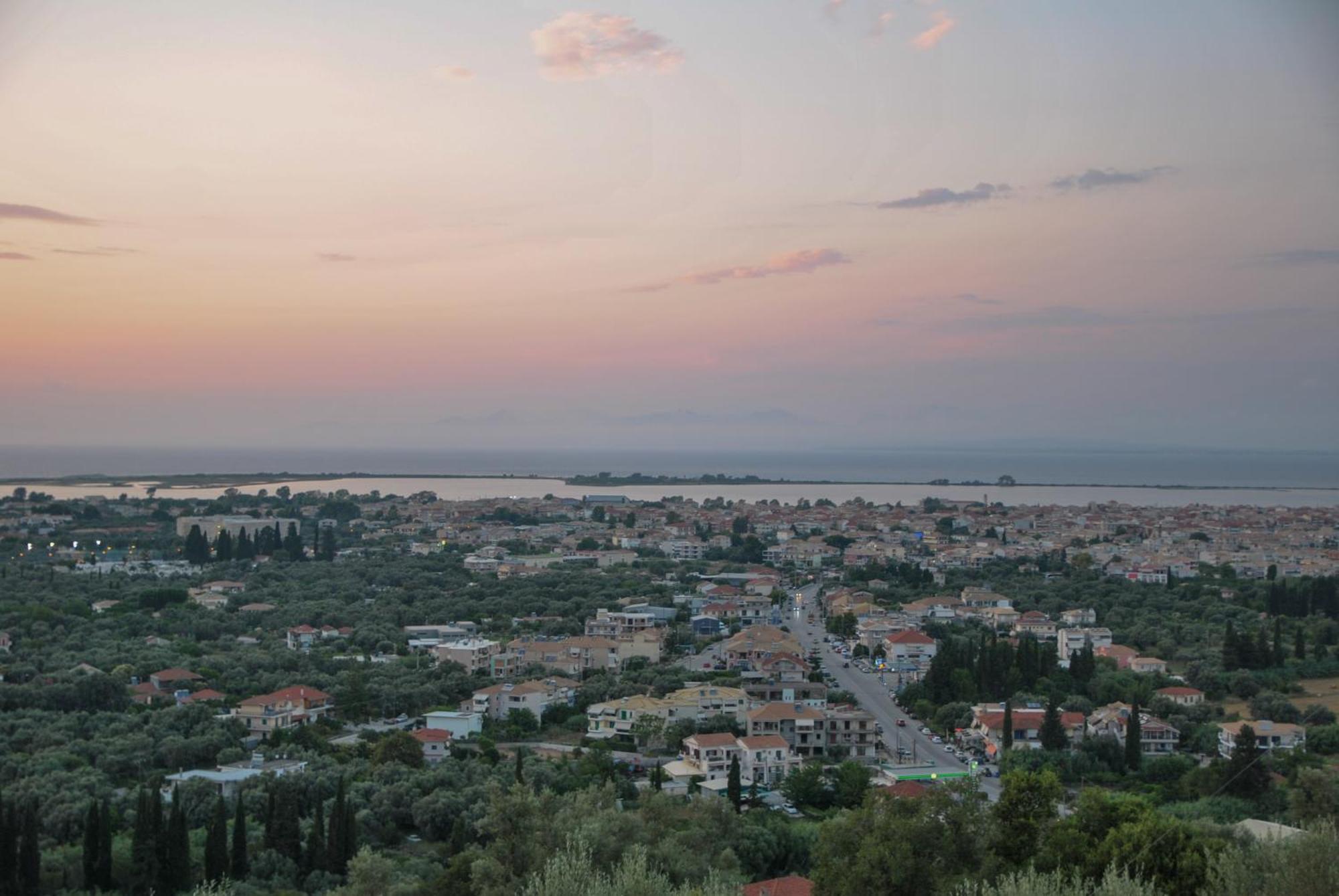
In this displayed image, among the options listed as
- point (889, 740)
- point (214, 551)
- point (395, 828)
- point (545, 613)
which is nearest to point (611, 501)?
point (214, 551)

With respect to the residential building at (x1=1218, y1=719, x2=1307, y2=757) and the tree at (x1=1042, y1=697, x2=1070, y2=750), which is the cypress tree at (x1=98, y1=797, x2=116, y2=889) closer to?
the tree at (x1=1042, y1=697, x2=1070, y2=750)

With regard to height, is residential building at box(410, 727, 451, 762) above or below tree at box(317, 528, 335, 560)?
below

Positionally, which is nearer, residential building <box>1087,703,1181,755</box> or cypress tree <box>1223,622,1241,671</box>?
residential building <box>1087,703,1181,755</box>

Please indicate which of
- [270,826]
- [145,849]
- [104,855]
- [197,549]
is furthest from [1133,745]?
[197,549]

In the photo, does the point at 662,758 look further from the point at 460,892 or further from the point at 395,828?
the point at 460,892

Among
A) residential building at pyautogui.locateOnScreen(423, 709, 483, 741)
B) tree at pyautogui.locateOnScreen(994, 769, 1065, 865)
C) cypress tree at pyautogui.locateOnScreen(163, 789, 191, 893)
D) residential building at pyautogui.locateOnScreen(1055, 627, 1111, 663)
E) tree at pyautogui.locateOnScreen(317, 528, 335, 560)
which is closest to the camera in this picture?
tree at pyautogui.locateOnScreen(994, 769, 1065, 865)

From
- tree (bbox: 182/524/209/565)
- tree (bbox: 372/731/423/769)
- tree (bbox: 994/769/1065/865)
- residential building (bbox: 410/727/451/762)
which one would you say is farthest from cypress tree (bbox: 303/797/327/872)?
tree (bbox: 182/524/209/565)

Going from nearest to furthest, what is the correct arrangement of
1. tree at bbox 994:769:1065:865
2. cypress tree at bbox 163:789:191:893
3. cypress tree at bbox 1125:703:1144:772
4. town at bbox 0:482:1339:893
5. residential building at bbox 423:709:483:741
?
1. tree at bbox 994:769:1065:865
2. town at bbox 0:482:1339:893
3. cypress tree at bbox 163:789:191:893
4. cypress tree at bbox 1125:703:1144:772
5. residential building at bbox 423:709:483:741
